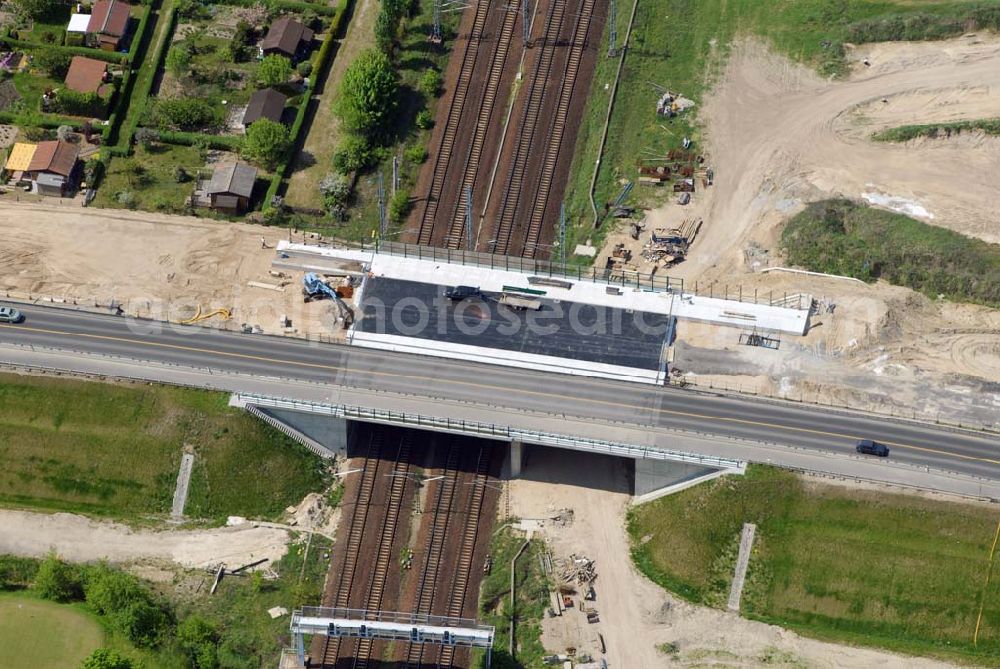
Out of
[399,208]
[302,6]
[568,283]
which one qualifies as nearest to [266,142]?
[399,208]

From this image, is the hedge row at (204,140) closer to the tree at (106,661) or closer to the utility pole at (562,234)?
the utility pole at (562,234)

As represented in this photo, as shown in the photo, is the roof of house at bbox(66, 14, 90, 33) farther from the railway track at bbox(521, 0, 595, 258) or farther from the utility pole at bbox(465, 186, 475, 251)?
the railway track at bbox(521, 0, 595, 258)

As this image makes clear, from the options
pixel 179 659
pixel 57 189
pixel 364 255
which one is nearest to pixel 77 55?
pixel 57 189

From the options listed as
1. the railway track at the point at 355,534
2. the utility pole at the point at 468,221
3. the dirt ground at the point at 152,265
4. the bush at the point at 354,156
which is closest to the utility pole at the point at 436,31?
the bush at the point at 354,156

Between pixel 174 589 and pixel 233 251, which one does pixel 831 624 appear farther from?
pixel 233 251

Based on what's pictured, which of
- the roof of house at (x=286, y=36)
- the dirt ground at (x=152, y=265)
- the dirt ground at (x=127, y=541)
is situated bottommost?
the dirt ground at (x=127, y=541)
